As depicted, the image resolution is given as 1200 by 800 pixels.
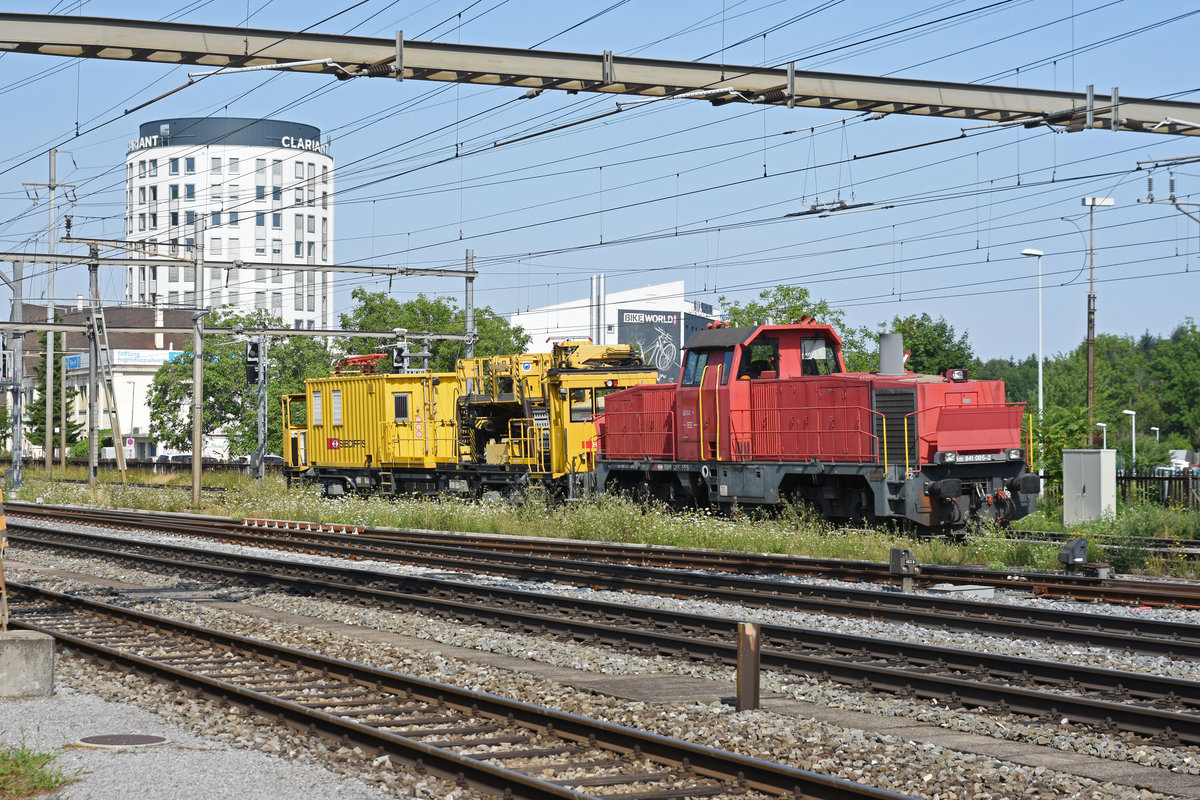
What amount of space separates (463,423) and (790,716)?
75.6 feet

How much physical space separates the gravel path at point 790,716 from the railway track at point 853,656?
23 cm

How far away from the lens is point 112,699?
1028cm

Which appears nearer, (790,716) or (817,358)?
(790,716)

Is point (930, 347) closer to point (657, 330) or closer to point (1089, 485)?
point (657, 330)

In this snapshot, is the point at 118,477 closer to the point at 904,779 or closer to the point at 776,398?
the point at 776,398

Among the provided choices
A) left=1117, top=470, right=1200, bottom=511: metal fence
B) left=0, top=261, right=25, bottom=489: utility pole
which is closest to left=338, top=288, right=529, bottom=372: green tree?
left=0, top=261, right=25, bottom=489: utility pole

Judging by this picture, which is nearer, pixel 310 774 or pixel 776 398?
pixel 310 774

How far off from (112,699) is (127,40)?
23.1ft

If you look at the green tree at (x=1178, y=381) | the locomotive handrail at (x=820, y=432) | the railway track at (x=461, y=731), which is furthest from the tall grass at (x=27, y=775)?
the green tree at (x=1178, y=381)

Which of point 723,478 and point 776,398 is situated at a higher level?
point 776,398

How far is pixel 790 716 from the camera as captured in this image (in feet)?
30.6

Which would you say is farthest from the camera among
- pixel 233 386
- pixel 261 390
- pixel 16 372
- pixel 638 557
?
pixel 233 386

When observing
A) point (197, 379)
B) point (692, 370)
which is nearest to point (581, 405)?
point (692, 370)

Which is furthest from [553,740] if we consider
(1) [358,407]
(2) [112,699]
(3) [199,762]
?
(1) [358,407]
